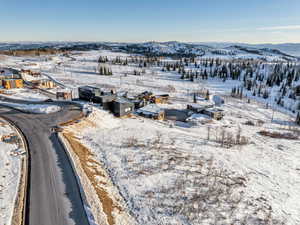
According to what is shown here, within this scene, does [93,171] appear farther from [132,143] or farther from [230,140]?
[230,140]

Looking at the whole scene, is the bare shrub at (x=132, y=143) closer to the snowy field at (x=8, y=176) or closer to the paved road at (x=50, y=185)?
the paved road at (x=50, y=185)

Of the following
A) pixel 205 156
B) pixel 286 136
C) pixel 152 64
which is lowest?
pixel 286 136

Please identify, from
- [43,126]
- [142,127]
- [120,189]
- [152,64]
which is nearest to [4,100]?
[43,126]

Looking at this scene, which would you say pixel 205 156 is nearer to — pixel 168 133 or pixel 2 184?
pixel 168 133

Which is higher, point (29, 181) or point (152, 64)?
point (152, 64)

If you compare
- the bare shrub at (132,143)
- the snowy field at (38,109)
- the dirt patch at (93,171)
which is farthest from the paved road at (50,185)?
the bare shrub at (132,143)

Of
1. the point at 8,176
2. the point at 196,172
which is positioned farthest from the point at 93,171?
the point at 196,172
